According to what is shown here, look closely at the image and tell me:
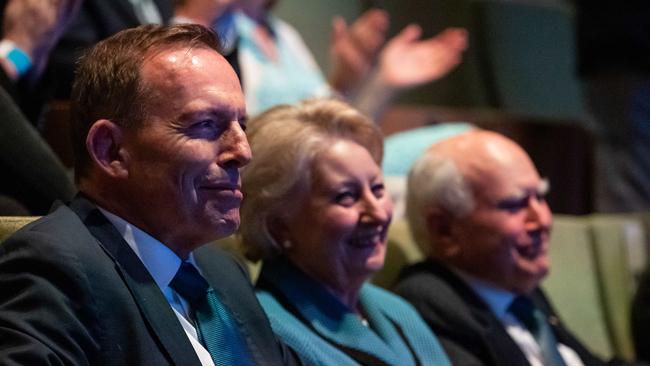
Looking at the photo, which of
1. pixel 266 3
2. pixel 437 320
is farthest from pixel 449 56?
pixel 437 320

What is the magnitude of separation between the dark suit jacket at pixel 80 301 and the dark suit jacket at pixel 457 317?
1.05 metres

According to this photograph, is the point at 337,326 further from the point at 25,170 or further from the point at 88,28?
the point at 88,28

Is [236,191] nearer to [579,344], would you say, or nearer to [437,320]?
[437,320]

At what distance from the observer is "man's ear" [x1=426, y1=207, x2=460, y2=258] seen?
105 inches

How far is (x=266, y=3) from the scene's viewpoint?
3.55 meters

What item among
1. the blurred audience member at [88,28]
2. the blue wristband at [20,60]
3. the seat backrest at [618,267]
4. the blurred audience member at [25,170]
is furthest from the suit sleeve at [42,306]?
the seat backrest at [618,267]

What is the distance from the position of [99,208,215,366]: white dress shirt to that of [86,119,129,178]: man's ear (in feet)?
0.20

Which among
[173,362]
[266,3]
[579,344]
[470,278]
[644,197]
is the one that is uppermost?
[173,362]

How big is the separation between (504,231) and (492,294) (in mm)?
148

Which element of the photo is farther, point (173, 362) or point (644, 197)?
point (644, 197)

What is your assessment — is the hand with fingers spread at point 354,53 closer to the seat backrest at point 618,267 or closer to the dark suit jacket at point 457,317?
the seat backrest at point 618,267

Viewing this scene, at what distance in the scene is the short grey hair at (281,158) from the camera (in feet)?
7.29

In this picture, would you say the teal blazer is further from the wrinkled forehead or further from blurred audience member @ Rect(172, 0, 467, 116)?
blurred audience member @ Rect(172, 0, 467, 116)

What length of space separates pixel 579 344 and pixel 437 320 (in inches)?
18.4
